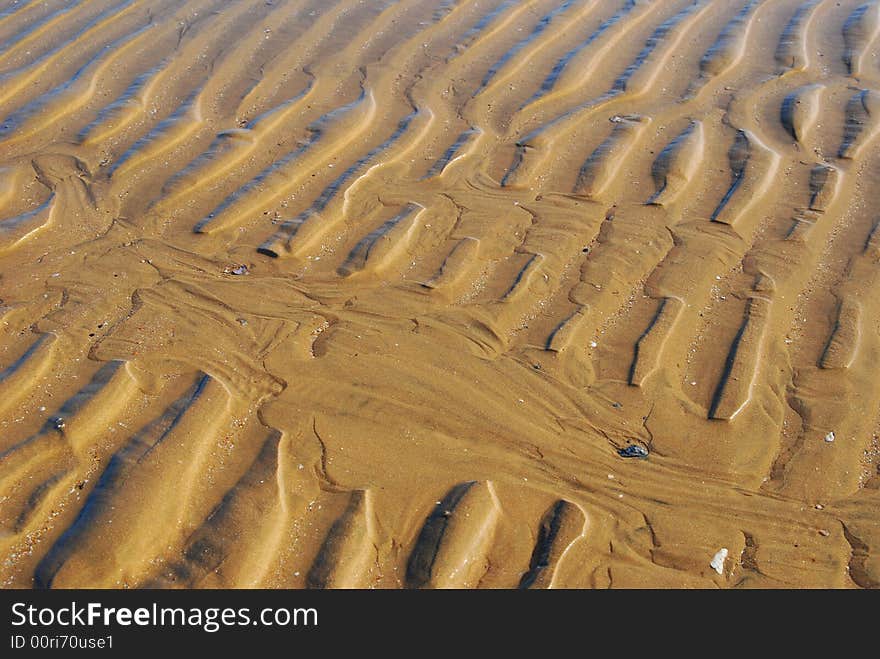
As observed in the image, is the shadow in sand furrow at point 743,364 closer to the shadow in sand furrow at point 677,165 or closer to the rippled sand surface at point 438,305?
the rippled sand surface at point 438,305

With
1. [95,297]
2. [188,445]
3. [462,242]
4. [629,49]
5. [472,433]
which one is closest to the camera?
[188,445]

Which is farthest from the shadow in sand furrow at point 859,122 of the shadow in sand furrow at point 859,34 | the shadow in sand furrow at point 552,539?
the shadow in sand furrow at point 552,539

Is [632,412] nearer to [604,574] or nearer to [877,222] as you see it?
[604,574]

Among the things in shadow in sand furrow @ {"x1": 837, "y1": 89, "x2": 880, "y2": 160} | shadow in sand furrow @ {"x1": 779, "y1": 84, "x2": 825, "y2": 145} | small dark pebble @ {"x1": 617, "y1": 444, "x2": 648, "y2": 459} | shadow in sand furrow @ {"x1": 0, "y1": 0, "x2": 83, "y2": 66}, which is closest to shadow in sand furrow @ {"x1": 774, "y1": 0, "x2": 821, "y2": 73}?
shadow in sand furrow @ {"x1": 779, "y1": 84, "x2": 825, "y2": 145}

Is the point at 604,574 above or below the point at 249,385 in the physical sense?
below

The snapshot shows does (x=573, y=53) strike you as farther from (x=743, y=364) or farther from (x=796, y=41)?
(x=743, y=364)

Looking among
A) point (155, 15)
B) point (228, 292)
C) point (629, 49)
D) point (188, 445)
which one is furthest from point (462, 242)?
point (155, 15)

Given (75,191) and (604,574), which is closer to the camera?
(604,574)
